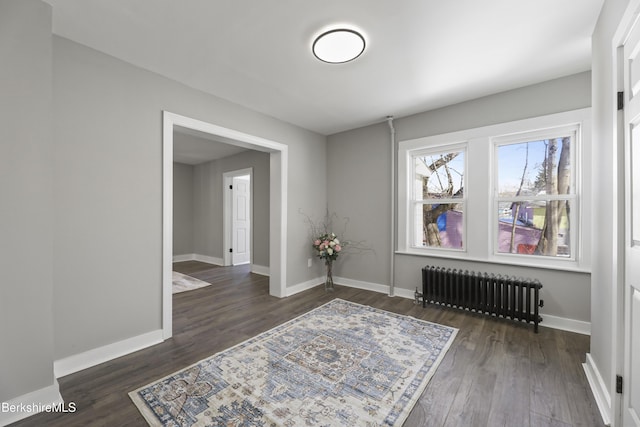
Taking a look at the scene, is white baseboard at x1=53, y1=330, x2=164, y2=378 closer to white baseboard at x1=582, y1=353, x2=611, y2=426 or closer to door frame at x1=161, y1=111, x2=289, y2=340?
door frame at x1=161, y1=111, x2=289, y2=340

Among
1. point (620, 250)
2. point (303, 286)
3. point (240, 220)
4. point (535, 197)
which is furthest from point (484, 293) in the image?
point (240, 220)

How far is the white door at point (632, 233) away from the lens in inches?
46.8

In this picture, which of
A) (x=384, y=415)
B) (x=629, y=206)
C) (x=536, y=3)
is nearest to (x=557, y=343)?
(x=629, y=206)

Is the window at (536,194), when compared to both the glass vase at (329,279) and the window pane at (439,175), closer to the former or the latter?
the window pane at (439,175)

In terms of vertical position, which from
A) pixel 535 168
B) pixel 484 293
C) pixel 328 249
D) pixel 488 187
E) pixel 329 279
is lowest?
pixel 329 279

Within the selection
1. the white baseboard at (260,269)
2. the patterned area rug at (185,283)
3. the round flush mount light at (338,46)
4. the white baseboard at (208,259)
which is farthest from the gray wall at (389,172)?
the white baseboard at (208,259)

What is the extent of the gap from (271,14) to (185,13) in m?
0.57

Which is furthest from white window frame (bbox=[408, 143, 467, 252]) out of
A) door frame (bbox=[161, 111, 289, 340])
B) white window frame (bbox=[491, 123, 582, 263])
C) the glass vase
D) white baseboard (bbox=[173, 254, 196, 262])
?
white baseboard (bbox=[173, 254, 196, 262])

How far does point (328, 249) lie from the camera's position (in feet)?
13.0

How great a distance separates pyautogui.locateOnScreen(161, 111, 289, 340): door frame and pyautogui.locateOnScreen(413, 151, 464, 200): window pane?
1.92 m

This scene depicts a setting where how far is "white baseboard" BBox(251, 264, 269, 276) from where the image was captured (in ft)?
16.7

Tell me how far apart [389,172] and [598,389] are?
285 centimetres

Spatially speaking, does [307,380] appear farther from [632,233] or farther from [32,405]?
[632,233]

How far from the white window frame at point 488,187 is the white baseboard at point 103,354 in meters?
3.08
